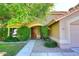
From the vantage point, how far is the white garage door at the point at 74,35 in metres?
8.18

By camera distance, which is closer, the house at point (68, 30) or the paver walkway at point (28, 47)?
the paver walkway at point (28, 47)

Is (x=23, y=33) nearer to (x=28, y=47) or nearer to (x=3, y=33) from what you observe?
(x=28, y=47)

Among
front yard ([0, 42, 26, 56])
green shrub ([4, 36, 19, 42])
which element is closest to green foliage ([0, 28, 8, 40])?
green shrub ([4, 36, 19, 42])

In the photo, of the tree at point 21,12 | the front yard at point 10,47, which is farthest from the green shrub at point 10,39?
the tree at point 21,12

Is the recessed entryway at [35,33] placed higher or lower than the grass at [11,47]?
higher

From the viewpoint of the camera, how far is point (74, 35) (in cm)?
827

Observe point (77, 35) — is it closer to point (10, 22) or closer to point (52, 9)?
point (52, 9)

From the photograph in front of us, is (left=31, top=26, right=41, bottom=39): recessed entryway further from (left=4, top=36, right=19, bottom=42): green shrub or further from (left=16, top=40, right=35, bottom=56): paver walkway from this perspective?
(left=4, top=36, right=19, bottom=42): green shrub

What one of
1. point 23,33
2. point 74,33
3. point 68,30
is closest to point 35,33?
point 23,33

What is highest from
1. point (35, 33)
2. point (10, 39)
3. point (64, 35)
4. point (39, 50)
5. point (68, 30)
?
point (68, 30)

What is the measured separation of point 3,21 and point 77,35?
3.30 metres

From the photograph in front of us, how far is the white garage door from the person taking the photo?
8.18 metres

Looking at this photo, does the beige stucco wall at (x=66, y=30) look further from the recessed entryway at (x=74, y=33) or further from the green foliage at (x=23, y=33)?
the green foliage at (x=23, y=33)

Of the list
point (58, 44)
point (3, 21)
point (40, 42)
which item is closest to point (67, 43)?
point (58, 44)
